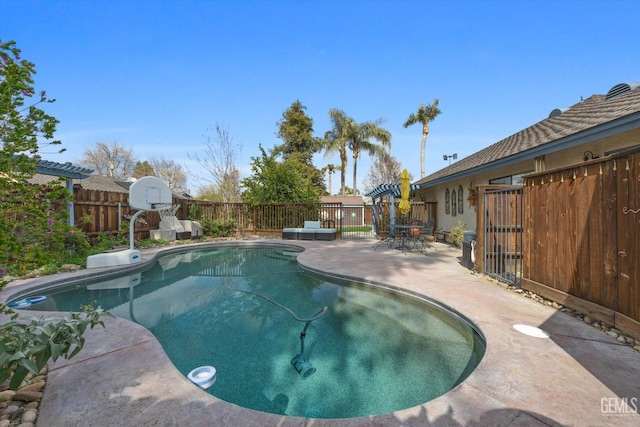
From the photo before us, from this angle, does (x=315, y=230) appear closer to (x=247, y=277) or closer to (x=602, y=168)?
(x=247, y=277)

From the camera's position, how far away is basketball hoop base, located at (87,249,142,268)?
6973mm

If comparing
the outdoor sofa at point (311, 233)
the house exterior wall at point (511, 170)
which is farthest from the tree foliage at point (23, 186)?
the outdoor sofa at point (311, 233)

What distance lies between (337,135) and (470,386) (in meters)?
25.5

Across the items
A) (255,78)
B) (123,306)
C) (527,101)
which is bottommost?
(123,306)

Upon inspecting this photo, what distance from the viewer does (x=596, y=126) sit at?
16.4ft

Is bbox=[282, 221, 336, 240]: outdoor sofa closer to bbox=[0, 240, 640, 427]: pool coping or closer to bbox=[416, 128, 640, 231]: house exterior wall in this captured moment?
bbox=[416, 128, 640, 231]: house exterior wall

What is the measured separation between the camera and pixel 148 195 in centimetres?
870

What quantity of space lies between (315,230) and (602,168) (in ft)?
35.1

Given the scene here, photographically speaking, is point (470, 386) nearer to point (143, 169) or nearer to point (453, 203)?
point (453, 203)

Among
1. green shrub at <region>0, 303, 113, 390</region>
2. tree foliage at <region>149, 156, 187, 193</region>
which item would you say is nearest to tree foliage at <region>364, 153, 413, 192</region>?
tree foliage at <region>149, 156, 187, 193</region>

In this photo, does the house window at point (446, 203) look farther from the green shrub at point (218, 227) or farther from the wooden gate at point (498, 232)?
the green shrub at point (218, 227)

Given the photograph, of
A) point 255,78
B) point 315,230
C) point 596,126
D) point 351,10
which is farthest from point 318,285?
point 255,78

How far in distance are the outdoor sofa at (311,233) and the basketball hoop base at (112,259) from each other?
6.95 meters

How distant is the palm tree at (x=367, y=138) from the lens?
83.5ft
